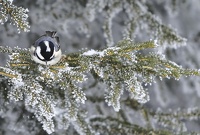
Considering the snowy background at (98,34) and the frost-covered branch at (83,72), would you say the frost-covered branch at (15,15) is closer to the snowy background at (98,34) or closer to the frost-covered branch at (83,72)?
the frost-covered branch at (83,72)

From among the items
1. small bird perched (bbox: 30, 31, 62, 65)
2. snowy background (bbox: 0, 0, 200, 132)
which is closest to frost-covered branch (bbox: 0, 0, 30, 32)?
small bird perched (bbox: 30, 31, 62, 65)

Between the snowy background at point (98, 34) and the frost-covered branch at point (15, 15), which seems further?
the snowy background at point (98, 34)

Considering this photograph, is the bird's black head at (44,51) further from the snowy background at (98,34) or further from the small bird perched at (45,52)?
the snowy background at (98,34)

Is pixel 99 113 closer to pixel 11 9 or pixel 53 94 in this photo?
pixel 53 94

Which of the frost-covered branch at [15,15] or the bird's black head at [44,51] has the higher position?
the frost-covered branch at [15,15]

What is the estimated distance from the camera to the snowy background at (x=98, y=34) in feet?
10.3

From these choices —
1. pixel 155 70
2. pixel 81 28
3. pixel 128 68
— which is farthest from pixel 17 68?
pixel 81 28

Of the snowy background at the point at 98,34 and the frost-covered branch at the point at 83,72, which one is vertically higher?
the snowy background at the point at 98,34

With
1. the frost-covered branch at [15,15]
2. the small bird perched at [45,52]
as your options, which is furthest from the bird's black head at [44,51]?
→ the frost-covered branch at [15,15]

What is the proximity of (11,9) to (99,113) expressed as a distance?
1404mm

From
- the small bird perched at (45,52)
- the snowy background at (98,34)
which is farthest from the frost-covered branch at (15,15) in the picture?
the snowy background at (98,34)

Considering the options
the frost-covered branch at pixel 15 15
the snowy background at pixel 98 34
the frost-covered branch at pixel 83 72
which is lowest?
the frost-covered branch at pixel 83 72

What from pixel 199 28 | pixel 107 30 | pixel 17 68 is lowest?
pixel 17 68

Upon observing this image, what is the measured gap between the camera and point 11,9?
1808 millimetres
